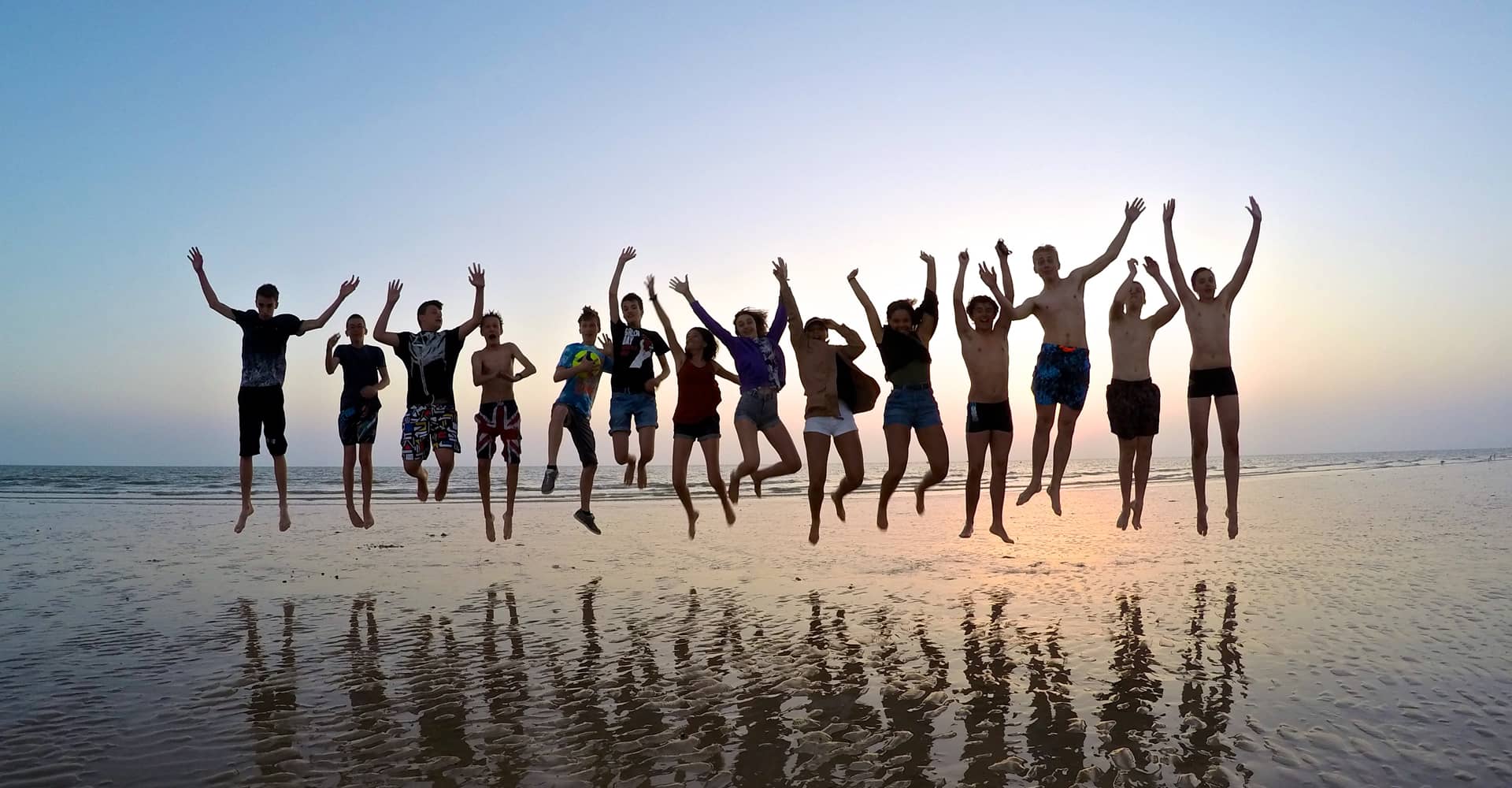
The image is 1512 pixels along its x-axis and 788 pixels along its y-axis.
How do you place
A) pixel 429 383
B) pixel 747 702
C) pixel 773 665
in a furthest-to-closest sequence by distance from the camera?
pixel 429 383
pixel 773 665
pixel 747 702

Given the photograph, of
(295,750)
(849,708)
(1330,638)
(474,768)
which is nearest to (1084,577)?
(1330,638)

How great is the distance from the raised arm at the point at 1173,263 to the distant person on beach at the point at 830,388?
3643mm

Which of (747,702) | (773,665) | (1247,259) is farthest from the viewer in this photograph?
(1247,259)

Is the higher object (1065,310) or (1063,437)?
(1065,310)

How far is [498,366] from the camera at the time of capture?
12.6 m

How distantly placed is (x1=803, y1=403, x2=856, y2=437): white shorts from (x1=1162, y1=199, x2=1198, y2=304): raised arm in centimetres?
413

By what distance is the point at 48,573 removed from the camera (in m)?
11.4

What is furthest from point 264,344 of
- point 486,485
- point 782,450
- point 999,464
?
point 999,464

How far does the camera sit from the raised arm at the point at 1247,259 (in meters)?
9.90

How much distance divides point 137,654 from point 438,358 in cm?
597

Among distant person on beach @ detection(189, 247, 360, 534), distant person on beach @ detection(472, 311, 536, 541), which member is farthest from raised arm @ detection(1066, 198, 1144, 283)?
distant person on beach @ detection(189, 247, 360, 534)

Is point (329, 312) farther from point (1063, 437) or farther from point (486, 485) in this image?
point (1063, 437)

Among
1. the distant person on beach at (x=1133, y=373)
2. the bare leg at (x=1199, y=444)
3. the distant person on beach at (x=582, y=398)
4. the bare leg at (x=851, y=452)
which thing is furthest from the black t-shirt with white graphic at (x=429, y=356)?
the bare leg at (x=1199, y=444)

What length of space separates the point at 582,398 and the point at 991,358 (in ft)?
19.5
